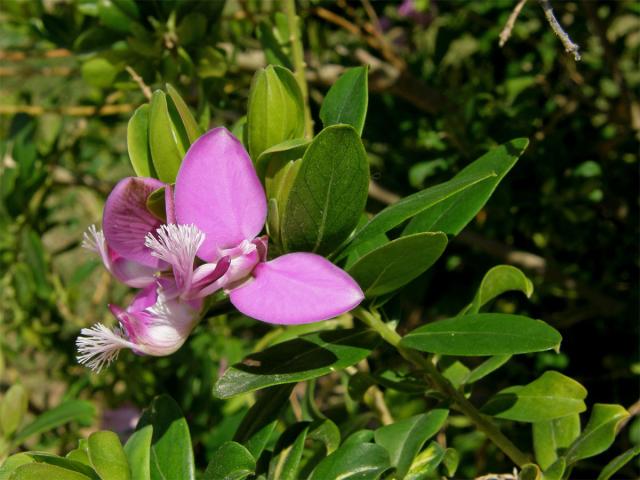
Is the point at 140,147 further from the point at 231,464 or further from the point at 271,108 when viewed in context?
the point at 231,464

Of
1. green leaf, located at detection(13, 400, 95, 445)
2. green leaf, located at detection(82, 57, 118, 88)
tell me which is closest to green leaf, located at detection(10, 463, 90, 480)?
green leaf, located at detection(13, 400, 95, 445)

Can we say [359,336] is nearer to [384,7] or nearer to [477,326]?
[477,326]

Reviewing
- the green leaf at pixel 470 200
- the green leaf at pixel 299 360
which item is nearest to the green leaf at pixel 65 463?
the green leaf at pixel 299 360

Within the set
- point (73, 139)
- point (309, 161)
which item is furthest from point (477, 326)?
point (73, 139)

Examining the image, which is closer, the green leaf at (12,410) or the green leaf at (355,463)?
the green leaf at (355,463)

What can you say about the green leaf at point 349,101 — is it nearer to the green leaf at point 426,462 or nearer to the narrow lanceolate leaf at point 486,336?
the narrow lanceolate leaf at point 486,336

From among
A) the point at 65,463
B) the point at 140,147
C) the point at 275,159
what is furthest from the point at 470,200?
the point at 65,463
